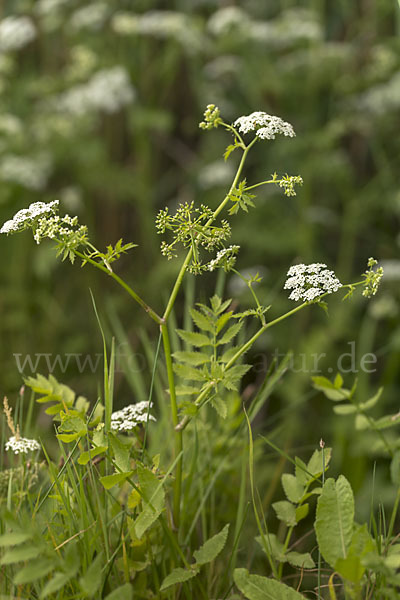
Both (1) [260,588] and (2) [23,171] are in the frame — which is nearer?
(1) [260,588]

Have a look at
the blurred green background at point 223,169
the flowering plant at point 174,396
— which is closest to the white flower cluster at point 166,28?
the blurred green background at point 223,169

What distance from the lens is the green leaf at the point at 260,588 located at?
616 mm

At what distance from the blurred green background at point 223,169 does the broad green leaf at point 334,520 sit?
4.22 feet

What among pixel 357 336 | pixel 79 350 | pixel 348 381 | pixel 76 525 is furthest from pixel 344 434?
pixel 76 525

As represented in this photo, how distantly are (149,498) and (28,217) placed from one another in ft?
0.99

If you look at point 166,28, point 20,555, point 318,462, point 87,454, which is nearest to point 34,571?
point 20,555

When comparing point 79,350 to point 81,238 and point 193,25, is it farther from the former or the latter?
point 81,238

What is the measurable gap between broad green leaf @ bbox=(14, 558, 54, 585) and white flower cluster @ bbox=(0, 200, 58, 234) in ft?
1.02

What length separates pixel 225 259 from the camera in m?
0.68

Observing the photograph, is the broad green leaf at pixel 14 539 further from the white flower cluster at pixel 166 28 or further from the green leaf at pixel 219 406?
the white flower cluster at pixel 166 28

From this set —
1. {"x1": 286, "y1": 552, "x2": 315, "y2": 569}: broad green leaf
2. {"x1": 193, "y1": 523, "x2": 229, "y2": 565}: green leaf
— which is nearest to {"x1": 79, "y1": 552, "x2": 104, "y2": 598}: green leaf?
{"x1": 193, "y1": 523, "x2": 229, "y2": 565}: green leaf

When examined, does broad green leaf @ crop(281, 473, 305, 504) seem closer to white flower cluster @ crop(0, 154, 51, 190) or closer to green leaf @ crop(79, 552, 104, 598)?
green leaf @ crop(79, 552, 104, 598)

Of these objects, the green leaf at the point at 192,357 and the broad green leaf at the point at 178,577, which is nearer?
the broad green leaf at the point at 178,577

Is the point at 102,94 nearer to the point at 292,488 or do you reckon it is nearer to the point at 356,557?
the point at 292,488
